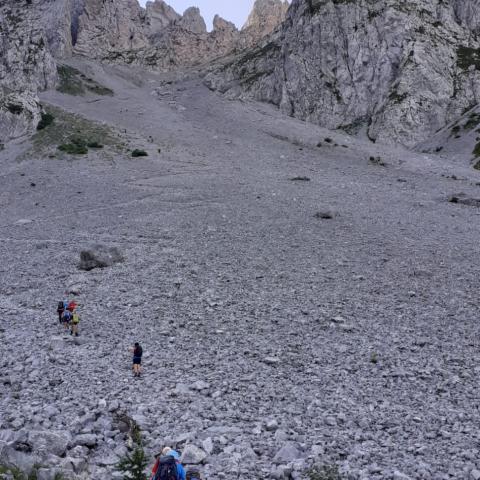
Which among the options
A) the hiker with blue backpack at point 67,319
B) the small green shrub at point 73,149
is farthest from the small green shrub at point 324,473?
the small green shrub at point 73,149

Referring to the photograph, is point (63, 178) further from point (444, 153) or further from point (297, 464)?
point (444, 153)

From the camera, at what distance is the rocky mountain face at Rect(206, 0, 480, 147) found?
91812mm

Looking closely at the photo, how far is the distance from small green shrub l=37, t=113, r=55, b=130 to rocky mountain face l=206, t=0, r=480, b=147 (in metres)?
55.4

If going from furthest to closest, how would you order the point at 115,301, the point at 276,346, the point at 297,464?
the point at 115,301 → the point at 276,346 → the point at 297,464

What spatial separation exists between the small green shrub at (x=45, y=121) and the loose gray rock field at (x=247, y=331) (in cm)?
3042

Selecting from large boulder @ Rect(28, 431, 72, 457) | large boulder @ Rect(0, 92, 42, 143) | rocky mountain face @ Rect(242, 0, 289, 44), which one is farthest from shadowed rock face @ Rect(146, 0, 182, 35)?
large boulder @ Rect(28, 431, 72, 457)

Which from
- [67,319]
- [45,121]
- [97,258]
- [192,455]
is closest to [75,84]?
[45,121]

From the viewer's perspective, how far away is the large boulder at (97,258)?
2475 centimetres

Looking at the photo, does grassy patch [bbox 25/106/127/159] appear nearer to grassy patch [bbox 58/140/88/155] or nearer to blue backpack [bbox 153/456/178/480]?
grassy patch [bbox 58/140/88/155]

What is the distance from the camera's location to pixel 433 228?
32.9 metres

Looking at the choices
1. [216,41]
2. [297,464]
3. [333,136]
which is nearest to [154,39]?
[216,41]

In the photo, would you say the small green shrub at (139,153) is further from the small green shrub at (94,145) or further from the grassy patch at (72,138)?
the small green shrub at (94,145)

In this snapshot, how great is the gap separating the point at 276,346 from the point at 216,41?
603 feet

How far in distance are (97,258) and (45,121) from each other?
58787 millimetres
